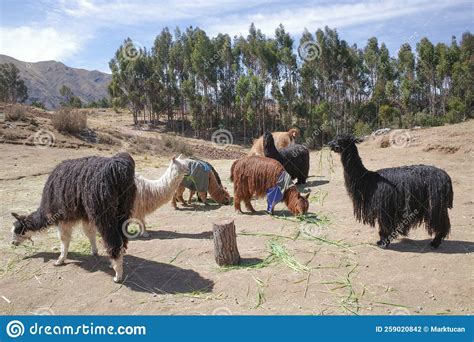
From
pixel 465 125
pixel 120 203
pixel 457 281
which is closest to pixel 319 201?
pixel 457 281

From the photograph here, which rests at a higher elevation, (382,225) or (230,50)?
(230,50)

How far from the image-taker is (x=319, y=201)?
389 inches

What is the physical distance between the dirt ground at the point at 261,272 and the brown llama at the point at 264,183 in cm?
39

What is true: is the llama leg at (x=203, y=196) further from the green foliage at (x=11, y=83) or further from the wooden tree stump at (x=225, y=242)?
the green foliage at (x=11, y=83)

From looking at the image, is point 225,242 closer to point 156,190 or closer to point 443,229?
point 156,190

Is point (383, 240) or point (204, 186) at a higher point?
point (204, 186)

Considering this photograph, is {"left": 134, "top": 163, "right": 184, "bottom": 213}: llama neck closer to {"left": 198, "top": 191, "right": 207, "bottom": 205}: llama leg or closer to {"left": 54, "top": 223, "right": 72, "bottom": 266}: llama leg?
{"left": 54, "top": 223, "right": 72, "bottom": 266}: llama leg

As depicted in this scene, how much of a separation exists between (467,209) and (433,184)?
278 centimetres

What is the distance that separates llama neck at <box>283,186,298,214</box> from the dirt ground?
343 mm

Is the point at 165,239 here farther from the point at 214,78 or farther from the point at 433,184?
the point at 214,78

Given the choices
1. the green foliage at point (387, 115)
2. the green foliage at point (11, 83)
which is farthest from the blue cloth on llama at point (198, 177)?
the green foliage at point (11, 83)

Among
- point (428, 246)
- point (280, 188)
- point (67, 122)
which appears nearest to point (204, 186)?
point (280, 188)

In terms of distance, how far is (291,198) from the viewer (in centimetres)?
839

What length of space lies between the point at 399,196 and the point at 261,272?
253cm
